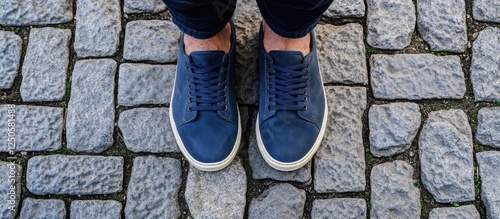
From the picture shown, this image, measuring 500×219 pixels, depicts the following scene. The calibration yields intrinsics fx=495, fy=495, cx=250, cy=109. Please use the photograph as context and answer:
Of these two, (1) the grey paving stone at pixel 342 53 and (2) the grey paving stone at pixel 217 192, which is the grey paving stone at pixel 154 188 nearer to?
(2) the grey paving stone at pixel 217 192

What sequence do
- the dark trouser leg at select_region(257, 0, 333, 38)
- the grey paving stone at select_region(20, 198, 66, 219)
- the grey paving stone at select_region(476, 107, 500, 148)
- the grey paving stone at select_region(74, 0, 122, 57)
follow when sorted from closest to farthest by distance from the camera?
the dark trouser leg at select_region(257, 0, 333, 38) → the grey paving stone at select_region(20, 198, 66, 219) → the grey paving stone at select_region(476, 107, 500, 148) → the grey paving stone at select_region(74, 0, 122, 57)

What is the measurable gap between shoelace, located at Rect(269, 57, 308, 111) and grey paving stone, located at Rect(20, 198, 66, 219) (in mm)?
870

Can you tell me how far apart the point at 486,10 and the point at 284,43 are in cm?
96

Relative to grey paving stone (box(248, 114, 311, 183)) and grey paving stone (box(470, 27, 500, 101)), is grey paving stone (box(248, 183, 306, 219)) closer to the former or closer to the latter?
grey paving stone (box(248, 114, 311, 183))

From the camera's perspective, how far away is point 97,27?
6.81 feet

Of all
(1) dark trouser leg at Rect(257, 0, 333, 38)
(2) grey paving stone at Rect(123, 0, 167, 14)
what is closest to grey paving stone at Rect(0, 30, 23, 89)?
(2) grey paving stone at Rect(123, 0, 167, 14)

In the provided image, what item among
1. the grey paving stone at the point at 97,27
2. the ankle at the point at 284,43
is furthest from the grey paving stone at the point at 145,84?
the ankle at the point at 284,43

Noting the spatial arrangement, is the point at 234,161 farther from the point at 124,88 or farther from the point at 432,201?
the point at 432,201

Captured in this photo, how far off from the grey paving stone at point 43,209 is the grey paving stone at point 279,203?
0.71m

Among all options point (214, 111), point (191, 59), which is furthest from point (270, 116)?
point (191, 59)

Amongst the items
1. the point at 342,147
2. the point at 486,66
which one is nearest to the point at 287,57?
the point at 342,147

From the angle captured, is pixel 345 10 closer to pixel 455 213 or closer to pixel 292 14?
pixel 292 14

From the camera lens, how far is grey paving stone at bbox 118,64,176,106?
78.0 inches

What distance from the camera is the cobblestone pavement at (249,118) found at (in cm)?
187
